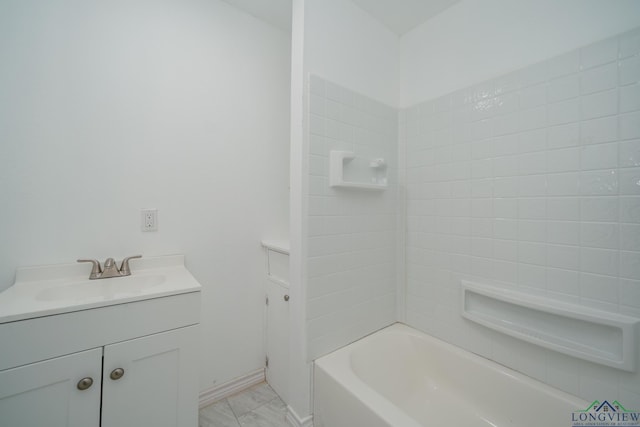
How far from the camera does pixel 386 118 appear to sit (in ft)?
5.35

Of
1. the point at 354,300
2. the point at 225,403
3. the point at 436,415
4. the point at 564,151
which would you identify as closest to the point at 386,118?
the point at 564,151

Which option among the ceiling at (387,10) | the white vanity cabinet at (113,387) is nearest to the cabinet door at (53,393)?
the white vanity cabinet at (113,387)

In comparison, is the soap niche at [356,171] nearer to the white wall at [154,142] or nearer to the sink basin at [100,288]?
the white wall at [154,142]

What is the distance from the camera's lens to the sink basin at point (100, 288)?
104 cm

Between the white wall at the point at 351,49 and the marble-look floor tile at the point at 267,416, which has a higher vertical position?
the white wall at the point at 351,49

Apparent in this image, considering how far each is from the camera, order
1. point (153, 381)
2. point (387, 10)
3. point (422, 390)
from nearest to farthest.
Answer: point (153, 381) < point (422, 390) < point (387, 10)

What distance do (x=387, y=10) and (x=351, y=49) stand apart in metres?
0.37

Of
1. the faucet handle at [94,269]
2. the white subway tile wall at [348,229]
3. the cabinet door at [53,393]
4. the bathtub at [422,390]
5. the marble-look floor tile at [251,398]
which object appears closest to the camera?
the cabinet door at [53,393]

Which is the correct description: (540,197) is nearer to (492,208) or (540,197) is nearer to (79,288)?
(492,208)

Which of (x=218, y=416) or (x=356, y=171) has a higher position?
(x=356, y=171)

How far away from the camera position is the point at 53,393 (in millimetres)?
840

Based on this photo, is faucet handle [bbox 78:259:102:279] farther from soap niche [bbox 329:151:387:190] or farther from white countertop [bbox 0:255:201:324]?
soap niche [bbox 329:151:387:190]

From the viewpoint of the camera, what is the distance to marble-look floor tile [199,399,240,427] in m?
1.36

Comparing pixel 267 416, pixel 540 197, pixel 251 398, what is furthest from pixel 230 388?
pixel 540 197
